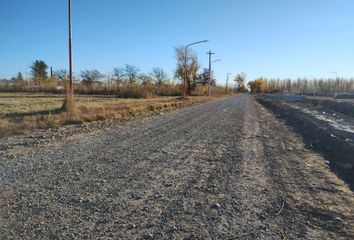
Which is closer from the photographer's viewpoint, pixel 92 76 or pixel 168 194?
pixel 168 194

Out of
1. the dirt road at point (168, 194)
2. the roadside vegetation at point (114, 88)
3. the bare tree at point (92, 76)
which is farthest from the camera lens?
the bare tree at point (92, 76)

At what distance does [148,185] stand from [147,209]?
1.36 meters

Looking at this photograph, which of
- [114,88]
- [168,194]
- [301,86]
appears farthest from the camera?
[301,86]

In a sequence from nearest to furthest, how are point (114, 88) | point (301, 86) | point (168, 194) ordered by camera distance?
point (168, 194), point (114, 88), point (301, 86)

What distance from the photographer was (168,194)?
6.44m

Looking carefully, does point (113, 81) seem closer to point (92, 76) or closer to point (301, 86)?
point (92, 76)

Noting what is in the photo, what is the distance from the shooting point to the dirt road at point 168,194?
4.87 metres

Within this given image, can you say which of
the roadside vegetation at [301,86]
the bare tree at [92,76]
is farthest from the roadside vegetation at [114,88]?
the roadside vegetation at [301,86]

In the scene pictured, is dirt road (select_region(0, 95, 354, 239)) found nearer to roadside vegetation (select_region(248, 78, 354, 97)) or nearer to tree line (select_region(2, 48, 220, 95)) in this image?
tree line (select_region(2, 48, 220, 95))

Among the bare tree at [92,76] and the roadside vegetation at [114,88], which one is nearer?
the roadside vegetation at [114,88]

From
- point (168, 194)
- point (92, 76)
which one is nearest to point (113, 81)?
point (92, 76)

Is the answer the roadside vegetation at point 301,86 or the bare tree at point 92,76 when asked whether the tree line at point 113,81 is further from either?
the roadside vegetation at point 301,86

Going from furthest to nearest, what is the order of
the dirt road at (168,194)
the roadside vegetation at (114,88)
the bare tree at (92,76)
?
the bare tree at (92,76) → the roadside vegetation at (114,88) → the dirt road at (168,194)

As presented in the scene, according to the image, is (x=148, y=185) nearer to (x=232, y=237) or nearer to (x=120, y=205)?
(x=120, y=205)
